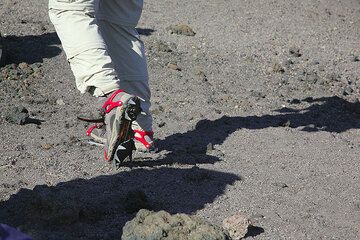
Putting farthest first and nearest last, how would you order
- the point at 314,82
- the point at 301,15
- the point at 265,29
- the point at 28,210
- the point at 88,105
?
the point at 301,15
the point at 265,29
the point at 314,82
the point at 88,105
the point at 28,210

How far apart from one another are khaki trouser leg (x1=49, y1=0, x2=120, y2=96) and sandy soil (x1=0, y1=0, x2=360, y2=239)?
0.65 m

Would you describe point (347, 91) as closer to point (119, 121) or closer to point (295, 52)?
point (295, 52)

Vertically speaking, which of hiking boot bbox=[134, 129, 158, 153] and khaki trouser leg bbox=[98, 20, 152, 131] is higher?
khaki trouser leg bbox=[98, 20, 152, 131]

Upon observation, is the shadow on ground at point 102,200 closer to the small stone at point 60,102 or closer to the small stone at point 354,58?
the small stone at point 60,102

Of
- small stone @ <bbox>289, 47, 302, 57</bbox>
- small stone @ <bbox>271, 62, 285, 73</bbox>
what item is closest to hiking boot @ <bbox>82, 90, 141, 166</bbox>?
small stone @ <bbox>271, 62, 285, 73</bbox>

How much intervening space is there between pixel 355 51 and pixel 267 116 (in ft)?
10.0

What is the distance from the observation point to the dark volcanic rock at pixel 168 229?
4289mm

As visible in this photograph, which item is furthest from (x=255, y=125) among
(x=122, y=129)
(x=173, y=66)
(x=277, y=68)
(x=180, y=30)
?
(x=180, y=30)

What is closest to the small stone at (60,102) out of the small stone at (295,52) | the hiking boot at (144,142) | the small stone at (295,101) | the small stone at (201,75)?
the hiking boot at (144,142)

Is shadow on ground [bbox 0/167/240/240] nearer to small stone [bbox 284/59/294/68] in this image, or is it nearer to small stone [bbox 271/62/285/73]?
small stone [bbox 271/62/285/73]

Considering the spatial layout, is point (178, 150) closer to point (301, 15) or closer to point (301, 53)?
point (301, 53)

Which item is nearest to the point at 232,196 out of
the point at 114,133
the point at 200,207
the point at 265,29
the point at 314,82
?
the point at 200,207

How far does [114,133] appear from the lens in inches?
210

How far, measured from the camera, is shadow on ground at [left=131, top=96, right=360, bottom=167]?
624 centimetres
